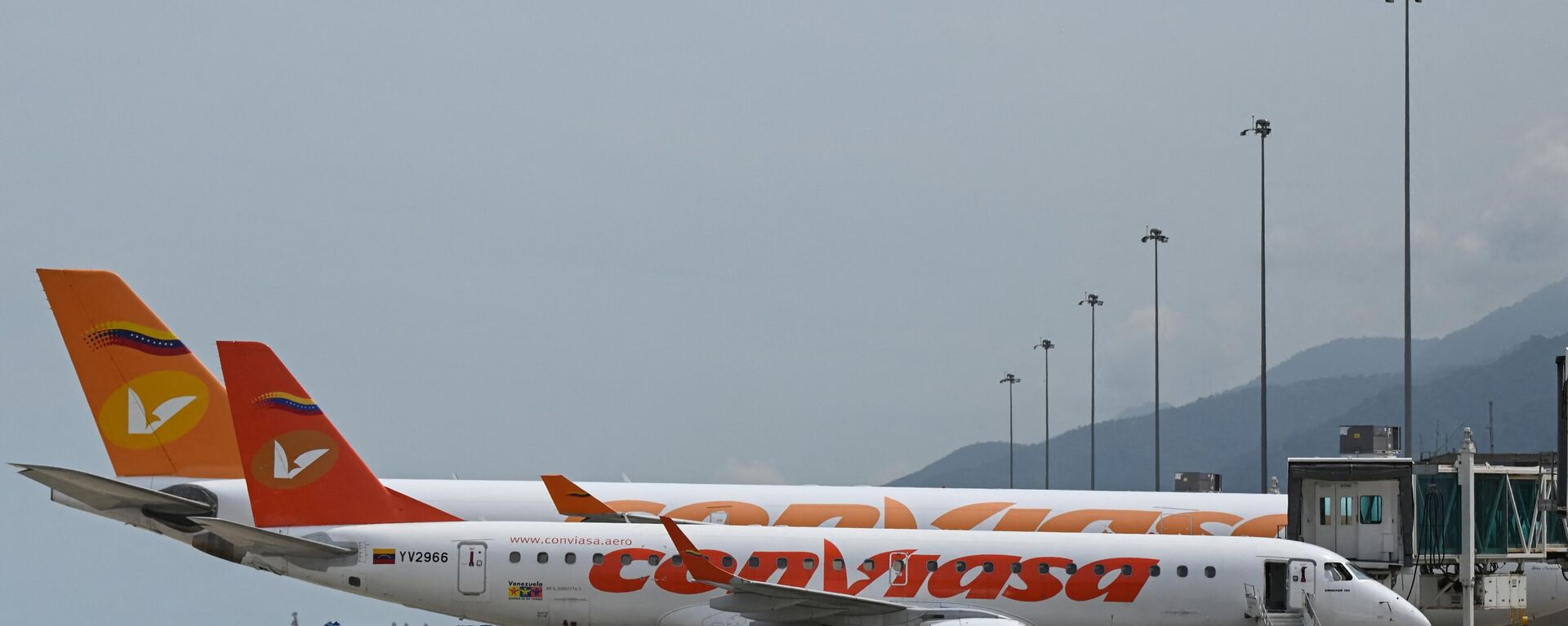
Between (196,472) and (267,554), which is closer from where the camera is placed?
(267,554)

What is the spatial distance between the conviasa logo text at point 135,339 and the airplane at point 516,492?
0.03 meters

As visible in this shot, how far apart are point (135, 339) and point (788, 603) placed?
57.8 feet

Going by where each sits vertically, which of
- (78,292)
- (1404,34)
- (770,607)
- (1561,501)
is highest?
(1404,34)

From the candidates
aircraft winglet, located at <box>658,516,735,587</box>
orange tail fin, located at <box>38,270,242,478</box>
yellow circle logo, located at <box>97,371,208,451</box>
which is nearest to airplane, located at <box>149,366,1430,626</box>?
aircraft winglet, located at <box>658,516,735,587</box>

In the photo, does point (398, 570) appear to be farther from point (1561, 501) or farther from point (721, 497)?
point (1561, 501)

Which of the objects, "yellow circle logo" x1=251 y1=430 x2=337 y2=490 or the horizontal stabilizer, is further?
"yellow circle logo" x1=251 y1=430 x2=337 y2=490

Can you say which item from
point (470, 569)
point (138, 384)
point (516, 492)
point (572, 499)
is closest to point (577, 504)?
point (572, 499)

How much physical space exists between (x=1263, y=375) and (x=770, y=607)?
31.4 metres

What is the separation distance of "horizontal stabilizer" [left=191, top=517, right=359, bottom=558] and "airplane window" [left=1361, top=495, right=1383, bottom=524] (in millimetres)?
19359

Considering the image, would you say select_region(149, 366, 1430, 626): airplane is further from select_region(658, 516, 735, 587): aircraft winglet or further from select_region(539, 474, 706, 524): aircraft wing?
select_region(539, 474, 706, 524): aircraft wing

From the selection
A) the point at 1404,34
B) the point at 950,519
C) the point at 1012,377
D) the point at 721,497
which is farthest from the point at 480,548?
the point at 1012,377

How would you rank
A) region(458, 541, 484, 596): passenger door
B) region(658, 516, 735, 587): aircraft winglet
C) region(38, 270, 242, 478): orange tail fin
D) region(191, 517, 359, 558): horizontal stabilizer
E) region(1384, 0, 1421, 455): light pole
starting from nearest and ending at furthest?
region(658, 516, 735, 587): aircraft winglet < region(191, 517, 359, 558): horizontal stabilizer < region(458, 541, 484, 596): passenger door < region(38, 270, 242, 478): orange tail fin < region(1384, 0, 1421, 455): light pole

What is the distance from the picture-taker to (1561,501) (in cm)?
2791

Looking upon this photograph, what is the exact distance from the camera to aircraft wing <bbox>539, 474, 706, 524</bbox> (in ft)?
109
